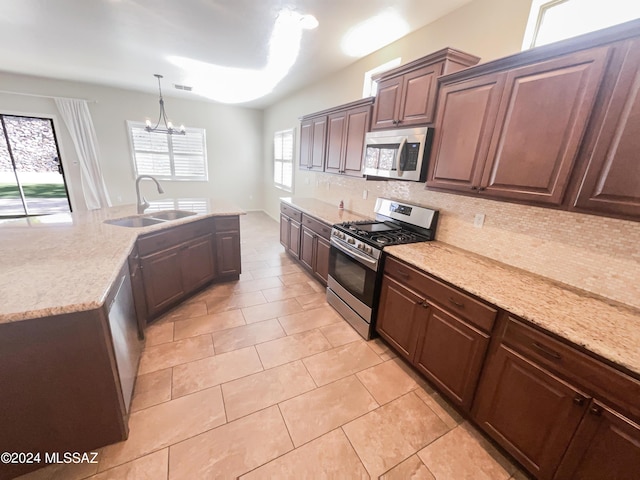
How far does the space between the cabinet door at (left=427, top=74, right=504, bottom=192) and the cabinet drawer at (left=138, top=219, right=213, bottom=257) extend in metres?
2.34

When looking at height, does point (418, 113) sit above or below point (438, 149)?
above

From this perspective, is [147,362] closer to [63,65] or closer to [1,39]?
[1,39]

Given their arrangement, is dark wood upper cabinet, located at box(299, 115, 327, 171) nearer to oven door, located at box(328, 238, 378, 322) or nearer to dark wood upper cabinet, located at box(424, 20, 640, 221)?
oven door, located at box(328, 238, 378, 322)

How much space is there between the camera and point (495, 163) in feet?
5.27

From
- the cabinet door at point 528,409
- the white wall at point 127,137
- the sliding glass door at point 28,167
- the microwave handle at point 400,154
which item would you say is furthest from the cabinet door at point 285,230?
the sliding glass door at point 28,167

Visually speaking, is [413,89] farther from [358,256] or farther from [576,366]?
[576,366]

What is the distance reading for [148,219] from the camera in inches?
103

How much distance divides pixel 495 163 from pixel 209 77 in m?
4.51

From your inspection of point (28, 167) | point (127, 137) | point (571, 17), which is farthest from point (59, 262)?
point (28, 167)

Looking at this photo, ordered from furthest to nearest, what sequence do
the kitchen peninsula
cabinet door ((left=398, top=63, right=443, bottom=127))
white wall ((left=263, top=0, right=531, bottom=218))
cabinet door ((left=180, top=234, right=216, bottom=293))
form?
1. cabinet door ((left=180, top=234, right=216, bottom=293))
2. cabinet door ((left=398, top=63, right=443, bottom=127))
3. white wall ((left=263, top=0, right=531, bottom=218))
4. the kitchen peninsula

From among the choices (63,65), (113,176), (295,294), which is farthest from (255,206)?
(295,294)

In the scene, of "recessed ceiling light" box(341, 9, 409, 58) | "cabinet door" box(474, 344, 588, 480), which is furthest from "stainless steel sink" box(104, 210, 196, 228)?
"cabinet door" box(474, 344, 588, 480)

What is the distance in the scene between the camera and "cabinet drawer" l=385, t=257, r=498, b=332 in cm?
141

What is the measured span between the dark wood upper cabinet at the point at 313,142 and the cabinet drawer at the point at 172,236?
1721 millimetres
